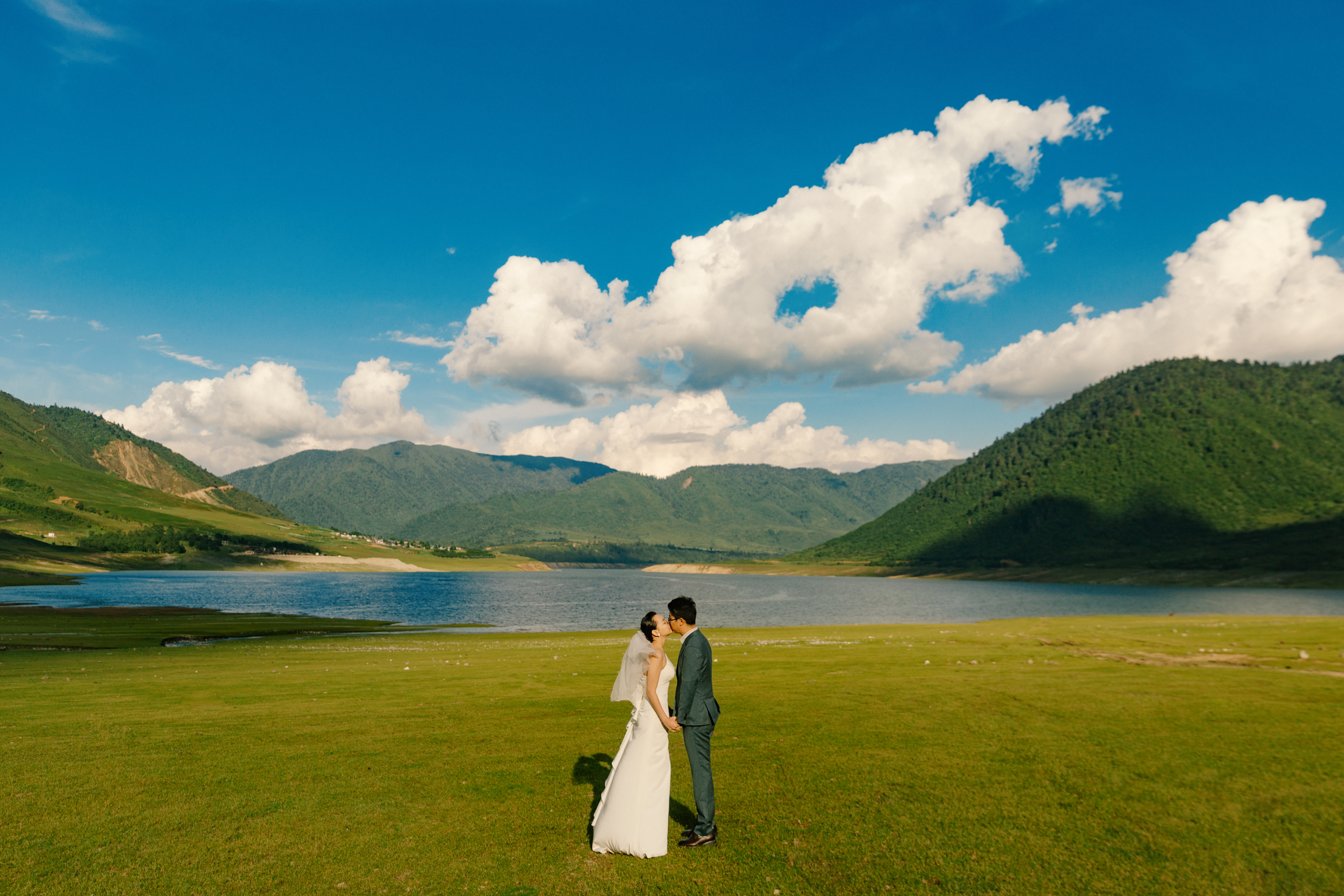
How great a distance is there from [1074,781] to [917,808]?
428cm

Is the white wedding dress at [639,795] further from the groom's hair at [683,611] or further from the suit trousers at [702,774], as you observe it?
the groom's hair at [683,611]

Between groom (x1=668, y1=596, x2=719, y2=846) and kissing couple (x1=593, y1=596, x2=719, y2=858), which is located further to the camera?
groom (x1=668, y1=596, x2=719, y2=846)

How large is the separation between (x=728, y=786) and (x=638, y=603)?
141 metres

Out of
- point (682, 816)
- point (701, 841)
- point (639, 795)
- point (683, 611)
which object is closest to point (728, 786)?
point (682, 816)

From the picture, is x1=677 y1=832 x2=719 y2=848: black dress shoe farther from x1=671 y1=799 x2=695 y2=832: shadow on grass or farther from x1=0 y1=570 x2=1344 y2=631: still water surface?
x1=0 y1=570 x2=1344 y2=631: still water surface

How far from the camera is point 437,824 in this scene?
39.5ft

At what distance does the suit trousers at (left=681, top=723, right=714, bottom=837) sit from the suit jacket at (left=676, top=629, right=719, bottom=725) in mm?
161

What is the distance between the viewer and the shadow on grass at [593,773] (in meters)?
13.7

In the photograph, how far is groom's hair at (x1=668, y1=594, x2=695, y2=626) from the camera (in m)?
11.9

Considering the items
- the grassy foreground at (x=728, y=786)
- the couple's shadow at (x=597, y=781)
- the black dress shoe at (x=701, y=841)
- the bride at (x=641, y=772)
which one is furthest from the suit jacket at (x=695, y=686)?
the grassy foreground at (x=728, y=786)

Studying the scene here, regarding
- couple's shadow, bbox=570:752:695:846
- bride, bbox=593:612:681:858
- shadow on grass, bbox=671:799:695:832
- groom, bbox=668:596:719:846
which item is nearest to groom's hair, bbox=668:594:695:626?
groom, bbox=668:596:719:846

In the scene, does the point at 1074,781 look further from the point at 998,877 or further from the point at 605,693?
the point at 605,693

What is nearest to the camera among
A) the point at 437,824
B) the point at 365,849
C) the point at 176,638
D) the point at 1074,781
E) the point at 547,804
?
the point at 365,849

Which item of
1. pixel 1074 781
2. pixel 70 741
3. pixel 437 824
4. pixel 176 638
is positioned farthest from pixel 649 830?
pixel 176 638
